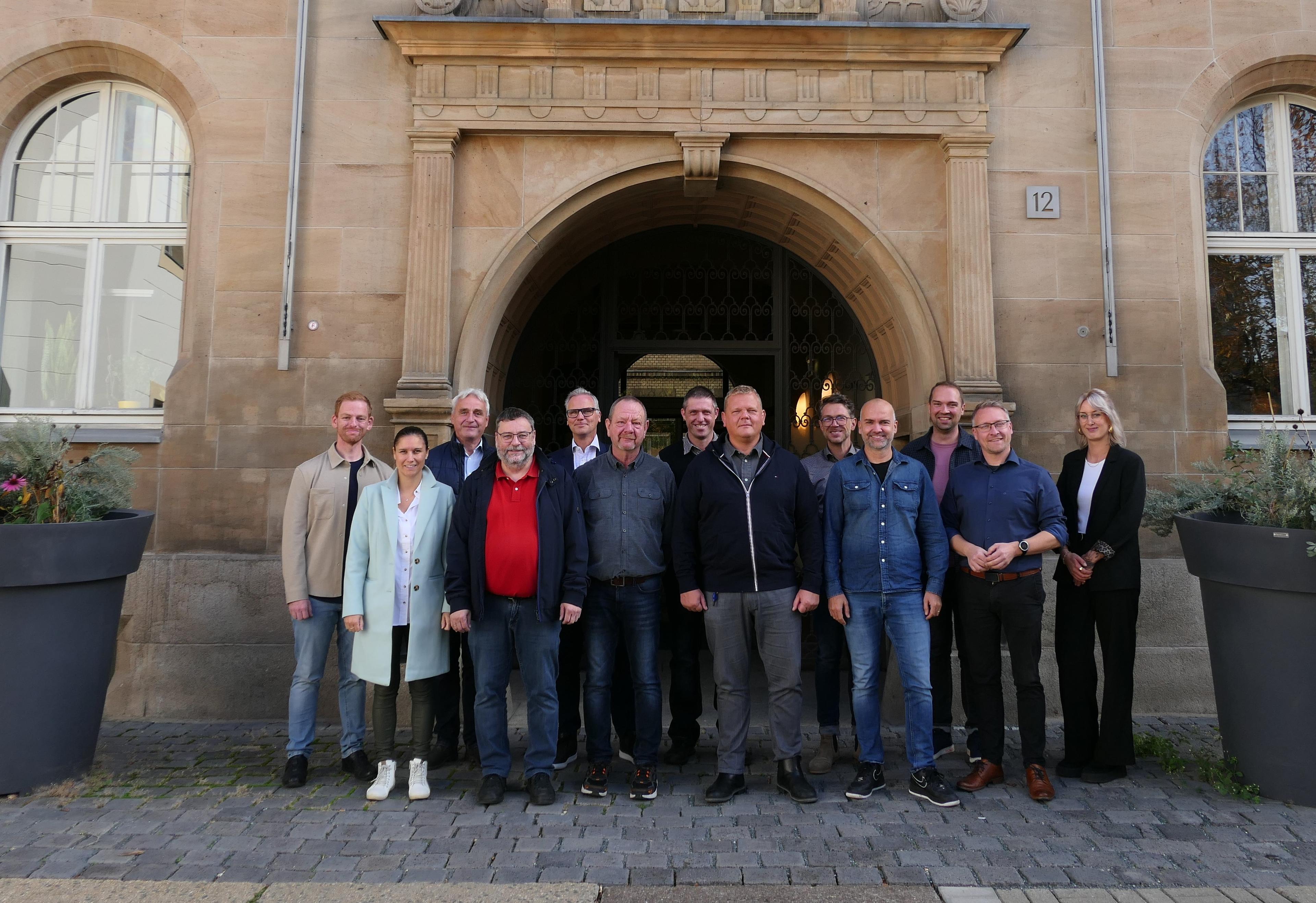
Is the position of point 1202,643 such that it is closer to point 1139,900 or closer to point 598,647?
point 1139,900

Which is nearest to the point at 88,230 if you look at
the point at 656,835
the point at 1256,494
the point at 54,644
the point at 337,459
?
the point at 337,459

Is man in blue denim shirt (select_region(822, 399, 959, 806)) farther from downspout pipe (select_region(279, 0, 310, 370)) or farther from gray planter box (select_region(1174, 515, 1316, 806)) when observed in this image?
downspout pipe (select_region(279, 0, 310, 370))

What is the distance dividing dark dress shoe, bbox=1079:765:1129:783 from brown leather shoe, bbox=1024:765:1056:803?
10.6 inches

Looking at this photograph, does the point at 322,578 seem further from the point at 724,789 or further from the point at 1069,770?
the point at 1069,770

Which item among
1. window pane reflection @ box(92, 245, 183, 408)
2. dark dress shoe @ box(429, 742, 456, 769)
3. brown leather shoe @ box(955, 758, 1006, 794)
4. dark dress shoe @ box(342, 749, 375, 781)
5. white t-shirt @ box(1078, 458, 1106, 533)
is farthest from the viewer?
window pane reflection @ box(92, 245, 183, 408)

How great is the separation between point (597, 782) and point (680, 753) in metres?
0.68

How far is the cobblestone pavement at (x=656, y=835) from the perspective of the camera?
10.5 feet

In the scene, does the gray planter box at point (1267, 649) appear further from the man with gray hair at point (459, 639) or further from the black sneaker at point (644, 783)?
the man with gray hair at point (459, 639)

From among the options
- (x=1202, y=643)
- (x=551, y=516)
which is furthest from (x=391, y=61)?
(x=1202, y=643)

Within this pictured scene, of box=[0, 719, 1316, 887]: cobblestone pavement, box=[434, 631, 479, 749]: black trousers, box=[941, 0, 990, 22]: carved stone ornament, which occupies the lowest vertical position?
box=[0, 719, 1316, 887]: cobblestone pavement

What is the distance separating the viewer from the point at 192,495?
5.73 meters

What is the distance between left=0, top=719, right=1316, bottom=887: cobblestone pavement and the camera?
3189mm

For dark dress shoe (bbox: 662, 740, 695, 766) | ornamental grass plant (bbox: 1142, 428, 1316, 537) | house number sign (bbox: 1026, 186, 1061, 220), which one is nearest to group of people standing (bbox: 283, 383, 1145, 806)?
dark dress shoe (bbox: 662, 740, 695, 766)

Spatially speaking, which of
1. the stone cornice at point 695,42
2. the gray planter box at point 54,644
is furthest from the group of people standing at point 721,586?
the stone cornice at point 695,42
